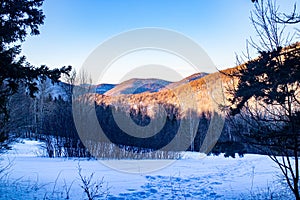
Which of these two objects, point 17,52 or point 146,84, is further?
point 146,84

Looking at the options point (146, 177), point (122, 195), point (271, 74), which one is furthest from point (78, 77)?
point (271, 74)

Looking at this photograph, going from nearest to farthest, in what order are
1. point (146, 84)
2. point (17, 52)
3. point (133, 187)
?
1. point (17, 52)
2. point (133, 187)
3. point (146, 84)

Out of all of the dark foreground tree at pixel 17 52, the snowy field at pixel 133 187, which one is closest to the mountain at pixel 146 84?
the snowy field at pixel 133 187

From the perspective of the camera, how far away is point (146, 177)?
9477mm

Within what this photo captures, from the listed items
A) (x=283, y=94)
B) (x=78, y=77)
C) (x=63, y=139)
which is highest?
(x=78, y=77)

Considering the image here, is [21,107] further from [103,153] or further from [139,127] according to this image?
[139,127]

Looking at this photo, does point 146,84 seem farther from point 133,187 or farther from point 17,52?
point 17,52

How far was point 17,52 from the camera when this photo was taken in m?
4.94

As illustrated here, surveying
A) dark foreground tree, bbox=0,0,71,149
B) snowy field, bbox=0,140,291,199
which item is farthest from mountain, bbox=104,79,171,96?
dark foreground tree, bbox=0,0,71,149

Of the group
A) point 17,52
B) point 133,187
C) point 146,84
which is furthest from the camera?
point 146,84

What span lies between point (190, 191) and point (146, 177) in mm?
2209

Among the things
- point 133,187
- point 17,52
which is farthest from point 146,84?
point 17,52

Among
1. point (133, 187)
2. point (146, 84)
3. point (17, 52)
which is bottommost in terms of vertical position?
point (133, 187)

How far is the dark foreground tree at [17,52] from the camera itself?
4.10 meters
